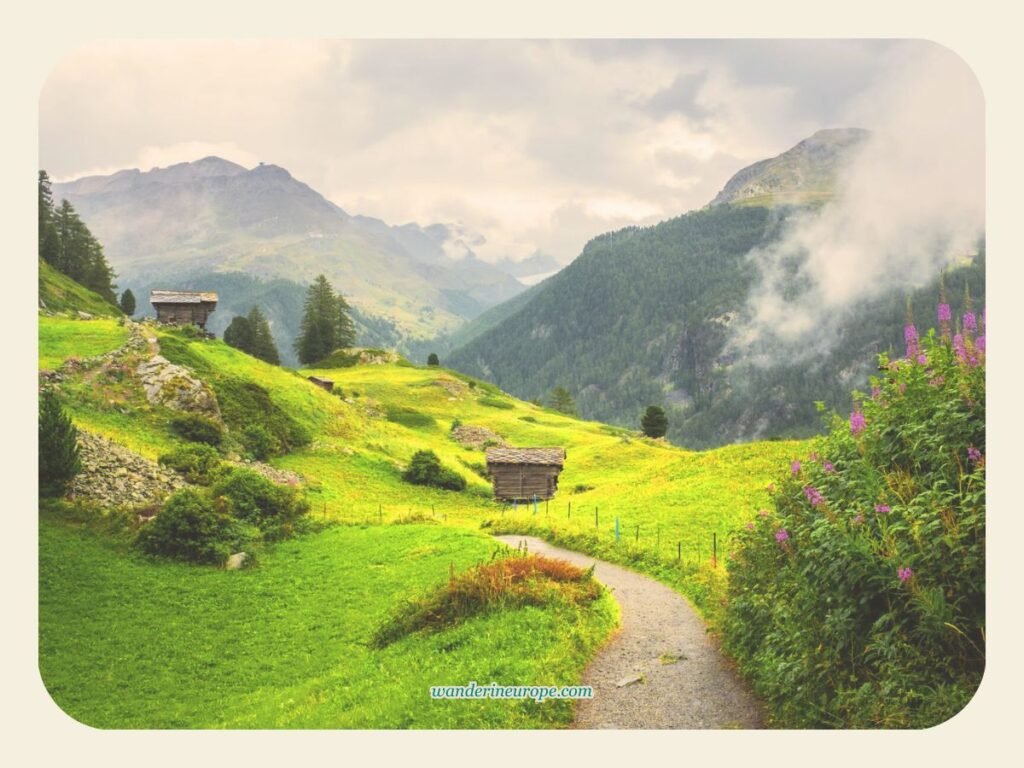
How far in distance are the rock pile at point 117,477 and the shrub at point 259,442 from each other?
2052 millimetres

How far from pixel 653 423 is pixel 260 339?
3008 cm

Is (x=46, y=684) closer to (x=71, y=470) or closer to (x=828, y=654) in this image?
(x=71, y=470)

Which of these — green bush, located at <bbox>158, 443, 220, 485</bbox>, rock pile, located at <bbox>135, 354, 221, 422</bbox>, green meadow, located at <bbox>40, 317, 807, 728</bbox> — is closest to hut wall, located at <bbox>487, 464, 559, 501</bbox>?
A: green meadow, located at <bbox>40, 317, 807, 728</bbox>

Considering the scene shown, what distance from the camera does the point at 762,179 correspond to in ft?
59.8

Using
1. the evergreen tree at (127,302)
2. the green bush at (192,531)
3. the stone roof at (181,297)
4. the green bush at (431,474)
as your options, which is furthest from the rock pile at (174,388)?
the green bush at (431,474)

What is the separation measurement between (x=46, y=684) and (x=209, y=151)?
436 inches

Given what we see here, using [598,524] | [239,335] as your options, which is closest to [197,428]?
[239,335]

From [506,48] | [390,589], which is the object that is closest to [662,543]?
[390,589]

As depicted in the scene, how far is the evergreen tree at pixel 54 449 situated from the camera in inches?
583

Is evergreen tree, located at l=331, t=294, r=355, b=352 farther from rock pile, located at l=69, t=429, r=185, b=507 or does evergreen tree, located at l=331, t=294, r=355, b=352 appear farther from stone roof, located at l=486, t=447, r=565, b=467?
rock pile, located at l=69, t=429, r=185, b=507

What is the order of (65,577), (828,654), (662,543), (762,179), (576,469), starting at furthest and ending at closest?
(576,469) → (662,543) → (762,179) → (65,577) → (828,654)

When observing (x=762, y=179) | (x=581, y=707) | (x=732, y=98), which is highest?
(x=732, y=98)

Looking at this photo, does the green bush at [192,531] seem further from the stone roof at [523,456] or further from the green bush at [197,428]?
the stone roof at [523,456]

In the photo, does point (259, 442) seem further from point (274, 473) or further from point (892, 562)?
point (892, 562)
